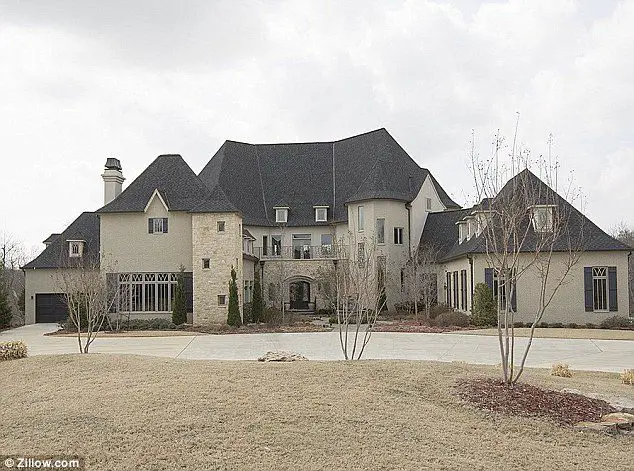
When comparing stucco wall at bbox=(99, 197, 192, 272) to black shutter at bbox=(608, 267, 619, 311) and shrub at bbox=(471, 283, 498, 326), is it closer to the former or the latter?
shrub at bbox=(471, 283, 498, 326)

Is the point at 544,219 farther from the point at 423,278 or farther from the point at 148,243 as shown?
the point at 148,243

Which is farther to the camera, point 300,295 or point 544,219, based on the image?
point 300,295

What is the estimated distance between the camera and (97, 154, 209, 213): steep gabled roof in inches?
1414

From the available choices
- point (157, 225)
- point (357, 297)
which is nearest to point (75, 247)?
point (157, 225)

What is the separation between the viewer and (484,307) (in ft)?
97.9

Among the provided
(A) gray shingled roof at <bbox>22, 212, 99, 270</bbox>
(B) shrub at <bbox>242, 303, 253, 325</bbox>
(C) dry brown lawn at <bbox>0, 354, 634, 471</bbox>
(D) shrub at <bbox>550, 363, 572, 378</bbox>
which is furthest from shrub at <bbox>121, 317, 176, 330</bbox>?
(D) shrub at <bbox>550, 363, 572, 378</bbox>

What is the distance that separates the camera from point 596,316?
30672 mm

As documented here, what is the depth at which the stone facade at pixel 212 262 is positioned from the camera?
34.3 metres

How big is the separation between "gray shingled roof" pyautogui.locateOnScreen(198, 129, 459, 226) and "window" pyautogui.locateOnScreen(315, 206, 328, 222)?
12.4 inches

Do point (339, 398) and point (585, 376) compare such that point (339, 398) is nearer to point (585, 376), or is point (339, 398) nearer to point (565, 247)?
point (585, 376)

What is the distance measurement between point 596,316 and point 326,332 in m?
11.7

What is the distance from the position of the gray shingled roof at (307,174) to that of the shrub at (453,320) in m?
13.8

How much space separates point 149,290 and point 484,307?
A: 16.7 meters

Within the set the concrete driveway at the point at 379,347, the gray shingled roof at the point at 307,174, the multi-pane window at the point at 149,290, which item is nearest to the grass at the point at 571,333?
the concrete driveway at the point at 379,347
